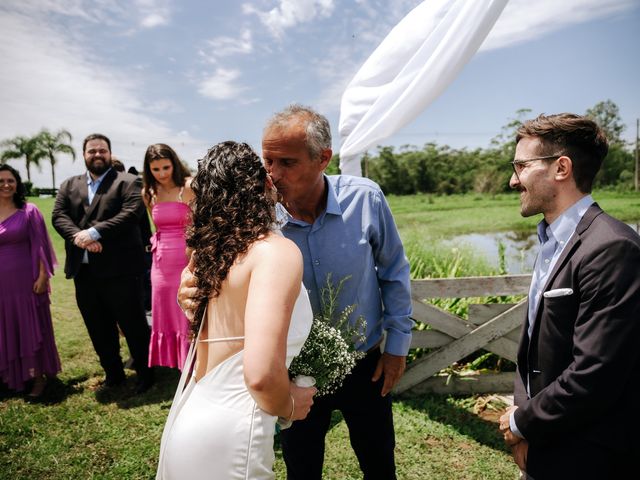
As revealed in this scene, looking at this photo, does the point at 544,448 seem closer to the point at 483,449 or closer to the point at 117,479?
the point at 483,449

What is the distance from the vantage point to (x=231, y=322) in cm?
154

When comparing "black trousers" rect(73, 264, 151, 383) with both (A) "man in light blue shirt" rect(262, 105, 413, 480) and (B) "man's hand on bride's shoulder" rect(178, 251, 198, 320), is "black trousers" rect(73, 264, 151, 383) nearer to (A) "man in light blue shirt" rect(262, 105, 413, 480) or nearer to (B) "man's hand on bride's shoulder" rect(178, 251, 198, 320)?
(A) "man in light blue shirt" rect(262, 105, 413, 480)

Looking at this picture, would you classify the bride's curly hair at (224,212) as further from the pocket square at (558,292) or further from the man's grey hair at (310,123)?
the pocket square at (558,292)

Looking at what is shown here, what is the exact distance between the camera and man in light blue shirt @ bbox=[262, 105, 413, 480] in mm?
2232

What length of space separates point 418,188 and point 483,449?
64.9m

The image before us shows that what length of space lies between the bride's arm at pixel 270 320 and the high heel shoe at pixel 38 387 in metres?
4.65

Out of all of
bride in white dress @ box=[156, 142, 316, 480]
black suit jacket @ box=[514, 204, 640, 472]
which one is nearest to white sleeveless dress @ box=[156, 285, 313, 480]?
bride in white dress @ box=[156, 142, 316, 480]

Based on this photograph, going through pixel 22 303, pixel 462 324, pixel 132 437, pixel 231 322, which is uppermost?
pixel 231 322

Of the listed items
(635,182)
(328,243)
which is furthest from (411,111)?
(635,182)

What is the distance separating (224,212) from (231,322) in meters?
0.40

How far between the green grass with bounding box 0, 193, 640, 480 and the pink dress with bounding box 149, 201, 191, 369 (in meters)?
0.52

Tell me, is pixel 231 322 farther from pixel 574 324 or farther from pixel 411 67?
pixel 411 67

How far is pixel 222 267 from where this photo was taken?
4.96 feet

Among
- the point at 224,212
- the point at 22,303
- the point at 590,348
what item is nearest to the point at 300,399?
the point at 224,212
